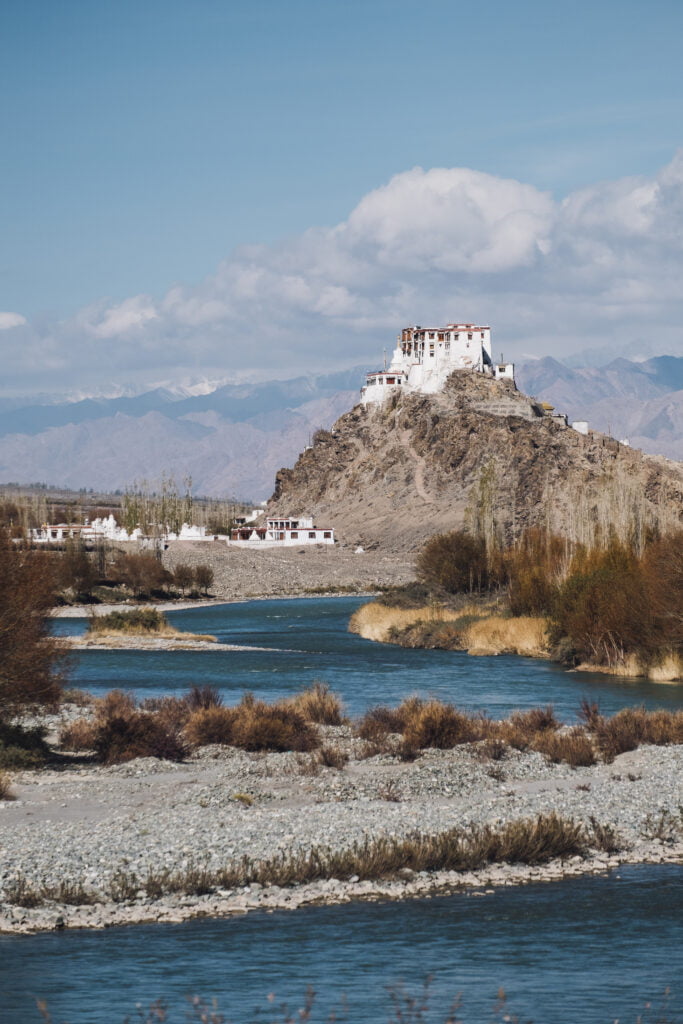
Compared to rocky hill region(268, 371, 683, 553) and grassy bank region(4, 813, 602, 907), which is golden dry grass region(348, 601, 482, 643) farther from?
rocky hill region(268, 371, 683, 553)

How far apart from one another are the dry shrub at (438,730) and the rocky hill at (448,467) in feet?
→ 406

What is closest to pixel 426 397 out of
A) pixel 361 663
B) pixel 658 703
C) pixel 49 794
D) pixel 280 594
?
pixel 280 594

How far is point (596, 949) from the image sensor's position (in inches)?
599

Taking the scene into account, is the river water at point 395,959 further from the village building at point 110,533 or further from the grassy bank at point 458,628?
the village building at point 110,533

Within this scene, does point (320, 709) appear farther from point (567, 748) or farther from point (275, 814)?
point (275, 814)

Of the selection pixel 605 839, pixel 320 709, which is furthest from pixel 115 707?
pixel 605 839

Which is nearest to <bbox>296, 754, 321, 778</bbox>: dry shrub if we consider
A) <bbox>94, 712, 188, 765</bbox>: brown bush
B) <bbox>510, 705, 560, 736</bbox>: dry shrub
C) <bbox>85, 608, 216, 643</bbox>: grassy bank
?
<bbox>94, 712, 188, 765</bbox>: brown bush

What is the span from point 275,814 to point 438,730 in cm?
825

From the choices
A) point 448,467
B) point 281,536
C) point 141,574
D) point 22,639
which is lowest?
point 141,574

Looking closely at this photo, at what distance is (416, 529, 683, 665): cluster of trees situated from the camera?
1738 inches

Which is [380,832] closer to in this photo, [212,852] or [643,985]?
[212,852]

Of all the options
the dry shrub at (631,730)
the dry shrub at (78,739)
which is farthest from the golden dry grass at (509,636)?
the dry shrub at (78,739)

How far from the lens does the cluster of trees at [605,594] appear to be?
44.2 m

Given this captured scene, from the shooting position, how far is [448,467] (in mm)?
179125
